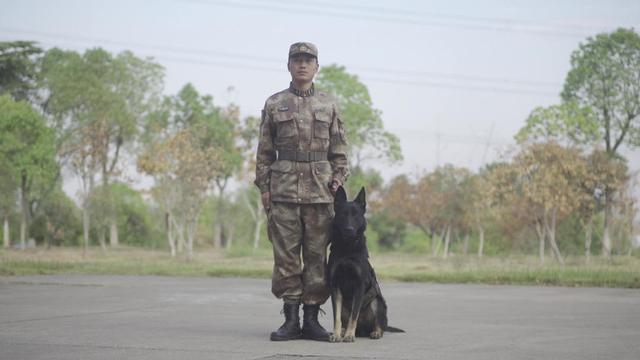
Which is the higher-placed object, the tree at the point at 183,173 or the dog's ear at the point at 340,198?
the tree at the point at 183,173

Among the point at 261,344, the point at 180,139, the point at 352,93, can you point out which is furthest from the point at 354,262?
the point at 352,93

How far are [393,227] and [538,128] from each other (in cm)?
2311

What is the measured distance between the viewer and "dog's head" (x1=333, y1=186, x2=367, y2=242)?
7156 millimetres

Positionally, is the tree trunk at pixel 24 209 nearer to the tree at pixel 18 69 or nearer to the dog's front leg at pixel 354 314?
the tree at pixel 18 69

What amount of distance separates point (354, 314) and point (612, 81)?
52214 millimetres

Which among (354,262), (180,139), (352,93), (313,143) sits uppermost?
(352,93)

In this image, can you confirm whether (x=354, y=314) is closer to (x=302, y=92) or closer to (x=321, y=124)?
(x=321, y=124)

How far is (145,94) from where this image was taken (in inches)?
2542

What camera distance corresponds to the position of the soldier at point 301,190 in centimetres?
784

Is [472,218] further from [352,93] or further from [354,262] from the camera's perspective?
[354,262]

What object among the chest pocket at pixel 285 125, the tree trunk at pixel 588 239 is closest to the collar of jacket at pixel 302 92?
the chest pocket at pixel 285 125

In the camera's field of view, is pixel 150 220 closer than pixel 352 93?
No

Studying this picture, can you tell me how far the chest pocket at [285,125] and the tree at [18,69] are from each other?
1700 inches

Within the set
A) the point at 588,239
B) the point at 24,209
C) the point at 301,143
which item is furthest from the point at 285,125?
the point at 24,209
